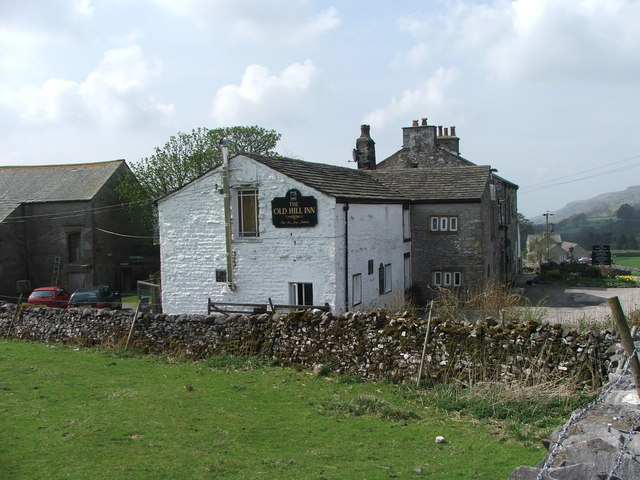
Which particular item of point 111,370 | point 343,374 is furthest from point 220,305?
point 343,374

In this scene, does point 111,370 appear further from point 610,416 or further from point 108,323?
point 610,416

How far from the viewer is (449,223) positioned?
28.6 metres

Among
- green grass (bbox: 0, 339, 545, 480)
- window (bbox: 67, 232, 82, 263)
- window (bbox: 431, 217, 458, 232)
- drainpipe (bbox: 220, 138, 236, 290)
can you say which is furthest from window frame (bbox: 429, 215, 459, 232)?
window (bbox: 67, 232, 82, 263)

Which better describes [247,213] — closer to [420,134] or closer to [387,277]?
[387,277]

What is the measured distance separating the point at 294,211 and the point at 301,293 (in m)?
3.10

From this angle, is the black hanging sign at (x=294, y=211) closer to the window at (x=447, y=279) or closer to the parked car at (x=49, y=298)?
the window at (x=447, y=279)

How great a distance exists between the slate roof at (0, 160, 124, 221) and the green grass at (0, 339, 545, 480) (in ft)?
90.1

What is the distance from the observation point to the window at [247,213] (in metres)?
22.8

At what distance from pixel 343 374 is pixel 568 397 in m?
5.59

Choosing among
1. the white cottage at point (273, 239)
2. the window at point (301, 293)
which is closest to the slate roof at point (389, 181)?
the white cottage at point (273, 239)

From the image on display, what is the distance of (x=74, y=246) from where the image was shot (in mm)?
40531

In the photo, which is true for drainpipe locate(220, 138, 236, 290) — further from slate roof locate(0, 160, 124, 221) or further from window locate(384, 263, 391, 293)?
slate roof locate(0, 160, 124, 221)

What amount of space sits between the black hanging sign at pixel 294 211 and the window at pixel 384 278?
4.96 metres

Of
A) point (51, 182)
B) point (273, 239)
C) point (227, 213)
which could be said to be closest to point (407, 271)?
point (273, 239)
